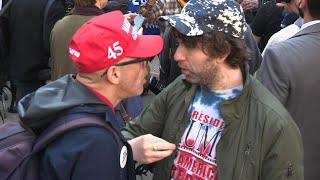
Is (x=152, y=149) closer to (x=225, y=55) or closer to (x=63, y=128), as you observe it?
(x=63, y=128)

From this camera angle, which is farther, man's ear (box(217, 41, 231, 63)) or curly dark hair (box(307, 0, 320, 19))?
curly dark hair (box(307, 0, 320, 19))

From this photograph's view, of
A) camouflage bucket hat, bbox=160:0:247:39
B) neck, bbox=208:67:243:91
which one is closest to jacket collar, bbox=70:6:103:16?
camouflage bucket hat, bbox=160:0:247:39

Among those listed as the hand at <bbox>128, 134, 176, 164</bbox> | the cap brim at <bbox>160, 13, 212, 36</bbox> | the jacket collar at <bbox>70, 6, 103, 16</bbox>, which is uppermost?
the cap brim at <bbox>160, 13, 212, 36</bbox>

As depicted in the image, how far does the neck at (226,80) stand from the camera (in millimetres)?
1954

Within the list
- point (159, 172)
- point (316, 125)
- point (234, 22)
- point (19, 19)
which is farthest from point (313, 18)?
point (19, 19)

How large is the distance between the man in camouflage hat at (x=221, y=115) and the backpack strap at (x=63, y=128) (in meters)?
0.35

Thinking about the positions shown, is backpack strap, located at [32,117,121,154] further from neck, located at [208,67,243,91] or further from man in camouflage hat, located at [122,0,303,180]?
neck, located at [208,67,243,91]

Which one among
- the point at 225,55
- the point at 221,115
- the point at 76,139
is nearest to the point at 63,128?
the point at 76,139

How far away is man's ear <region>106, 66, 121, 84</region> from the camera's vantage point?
1.67 meters

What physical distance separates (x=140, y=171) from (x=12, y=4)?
9.73 ft

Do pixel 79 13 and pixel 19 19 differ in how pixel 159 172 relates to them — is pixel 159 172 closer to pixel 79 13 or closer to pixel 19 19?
pixel 79 13

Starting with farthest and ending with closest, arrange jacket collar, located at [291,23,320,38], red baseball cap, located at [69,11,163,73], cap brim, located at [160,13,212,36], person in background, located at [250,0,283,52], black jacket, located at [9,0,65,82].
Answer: person in background, located at [250,0,283,52], black jacket, located at [9,0,65,82], jacket collar, located at [291,23,320,38], cap brim, located at [160,13,212,36], red baseball cap, located at [69,11,163,73]

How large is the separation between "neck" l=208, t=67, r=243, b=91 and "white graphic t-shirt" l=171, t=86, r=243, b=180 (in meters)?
0.02

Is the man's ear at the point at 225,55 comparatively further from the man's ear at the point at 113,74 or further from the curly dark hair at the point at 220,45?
the man's ear at the point at 113,74
